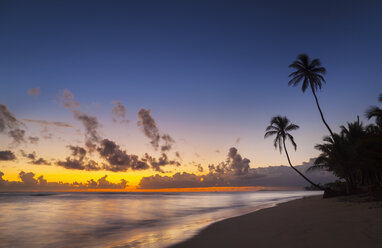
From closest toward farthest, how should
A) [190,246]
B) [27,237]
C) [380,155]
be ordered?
[190,246], [27,237], [380,155]

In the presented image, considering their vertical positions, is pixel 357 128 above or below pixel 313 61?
below

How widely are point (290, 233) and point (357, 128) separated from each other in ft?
106

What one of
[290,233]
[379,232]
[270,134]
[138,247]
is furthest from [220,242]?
[270,134]

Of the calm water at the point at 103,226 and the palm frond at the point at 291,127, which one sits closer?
the calm water at the point at 103,226

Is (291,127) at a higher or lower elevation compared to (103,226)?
higher

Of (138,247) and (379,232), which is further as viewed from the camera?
(138,247)

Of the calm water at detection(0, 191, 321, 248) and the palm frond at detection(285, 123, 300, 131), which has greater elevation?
the palm frond at detection(285, 123, 300, 131)

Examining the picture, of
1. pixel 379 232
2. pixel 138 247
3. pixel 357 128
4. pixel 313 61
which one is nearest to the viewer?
pixel 379 232

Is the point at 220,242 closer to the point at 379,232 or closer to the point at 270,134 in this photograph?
the point at 379,232

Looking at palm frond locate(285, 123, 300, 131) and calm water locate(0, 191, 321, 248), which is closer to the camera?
calm water locate(0, 191, 321, 248)

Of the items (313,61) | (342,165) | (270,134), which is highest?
(313,61)

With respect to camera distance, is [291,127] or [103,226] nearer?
[103,226]

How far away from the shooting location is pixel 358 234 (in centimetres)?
652

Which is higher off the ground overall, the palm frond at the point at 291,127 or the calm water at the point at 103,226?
the palm frond at the point at 291,127
